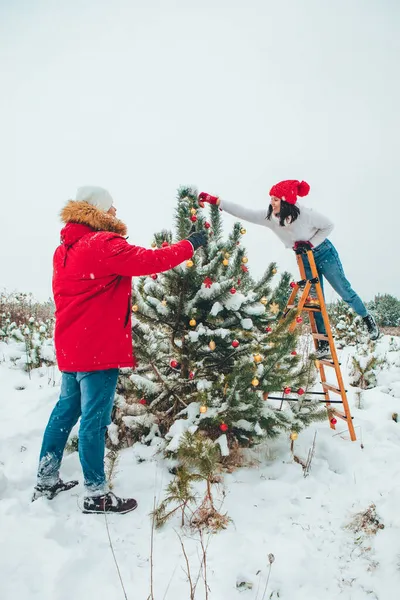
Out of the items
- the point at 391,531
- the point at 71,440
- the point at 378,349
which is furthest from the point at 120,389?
the point at 378,349

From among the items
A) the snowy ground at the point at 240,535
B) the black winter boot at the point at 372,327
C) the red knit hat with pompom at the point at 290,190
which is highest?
the red knit hat with pompom at the point at 290,190

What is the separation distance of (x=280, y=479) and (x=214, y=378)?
0.98 metres

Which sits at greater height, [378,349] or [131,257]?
[131,257]

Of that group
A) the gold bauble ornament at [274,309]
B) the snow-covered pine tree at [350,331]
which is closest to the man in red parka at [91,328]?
the gold bauble ornament at [274,309]

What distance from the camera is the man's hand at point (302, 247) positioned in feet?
12.1

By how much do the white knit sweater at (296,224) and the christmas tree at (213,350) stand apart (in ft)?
1.01

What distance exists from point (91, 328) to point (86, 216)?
0.78 meters

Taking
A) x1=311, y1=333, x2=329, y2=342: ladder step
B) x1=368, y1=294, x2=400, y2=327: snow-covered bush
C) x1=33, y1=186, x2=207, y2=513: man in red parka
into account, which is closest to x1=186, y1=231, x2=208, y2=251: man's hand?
x1=33, y1=186, x2=207, y2=513: man in red parka

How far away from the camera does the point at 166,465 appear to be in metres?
2.98

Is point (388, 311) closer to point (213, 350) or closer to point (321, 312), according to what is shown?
point (321, 312)

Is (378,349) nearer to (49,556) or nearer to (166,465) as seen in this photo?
(166,465)

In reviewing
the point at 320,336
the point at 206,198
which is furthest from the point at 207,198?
the point at 320,336

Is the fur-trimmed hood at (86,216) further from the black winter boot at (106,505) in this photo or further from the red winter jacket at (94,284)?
the black winter boot at (106,505)

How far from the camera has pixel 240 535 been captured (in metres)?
2.22
